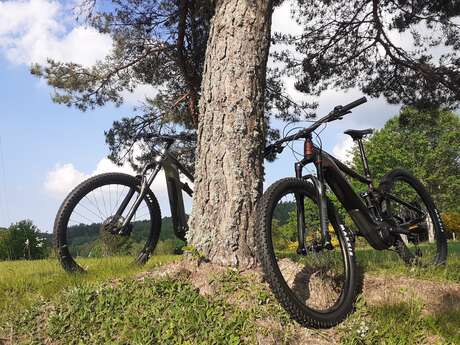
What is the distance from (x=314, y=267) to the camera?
4.18 meters

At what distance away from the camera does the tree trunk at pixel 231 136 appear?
3918 mm

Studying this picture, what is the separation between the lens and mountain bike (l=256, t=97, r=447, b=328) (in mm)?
3398

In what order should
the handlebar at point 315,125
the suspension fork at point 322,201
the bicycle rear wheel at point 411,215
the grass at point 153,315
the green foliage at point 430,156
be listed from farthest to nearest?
the green foliage at point 430,156, the bicycle rear wheel at point 411,215, the handlebar at point 315,125, the suspension fork at point 322,201, the grass at point 153,315

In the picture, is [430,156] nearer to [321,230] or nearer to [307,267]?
[307,267]

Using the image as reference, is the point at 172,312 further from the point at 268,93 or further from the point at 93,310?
the point at 268,93

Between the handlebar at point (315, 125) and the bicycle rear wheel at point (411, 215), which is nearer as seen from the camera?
the handlebar at point (315, 125)

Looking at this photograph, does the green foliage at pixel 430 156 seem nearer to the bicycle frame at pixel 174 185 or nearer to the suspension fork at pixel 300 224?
the bicycle frame at pixel 174 185

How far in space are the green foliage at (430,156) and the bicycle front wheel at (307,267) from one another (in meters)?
28.5

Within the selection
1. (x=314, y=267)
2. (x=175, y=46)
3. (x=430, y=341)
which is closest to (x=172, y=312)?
(x=314, y=267)

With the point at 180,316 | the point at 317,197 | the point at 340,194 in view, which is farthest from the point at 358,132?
the point at 180,316

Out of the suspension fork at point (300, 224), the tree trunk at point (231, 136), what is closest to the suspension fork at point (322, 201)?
the suspension fork at point (300, 224)

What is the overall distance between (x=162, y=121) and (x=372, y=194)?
670 centimetres

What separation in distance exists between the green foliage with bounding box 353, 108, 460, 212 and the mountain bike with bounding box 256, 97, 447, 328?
90.6 feet

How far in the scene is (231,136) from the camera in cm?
409
